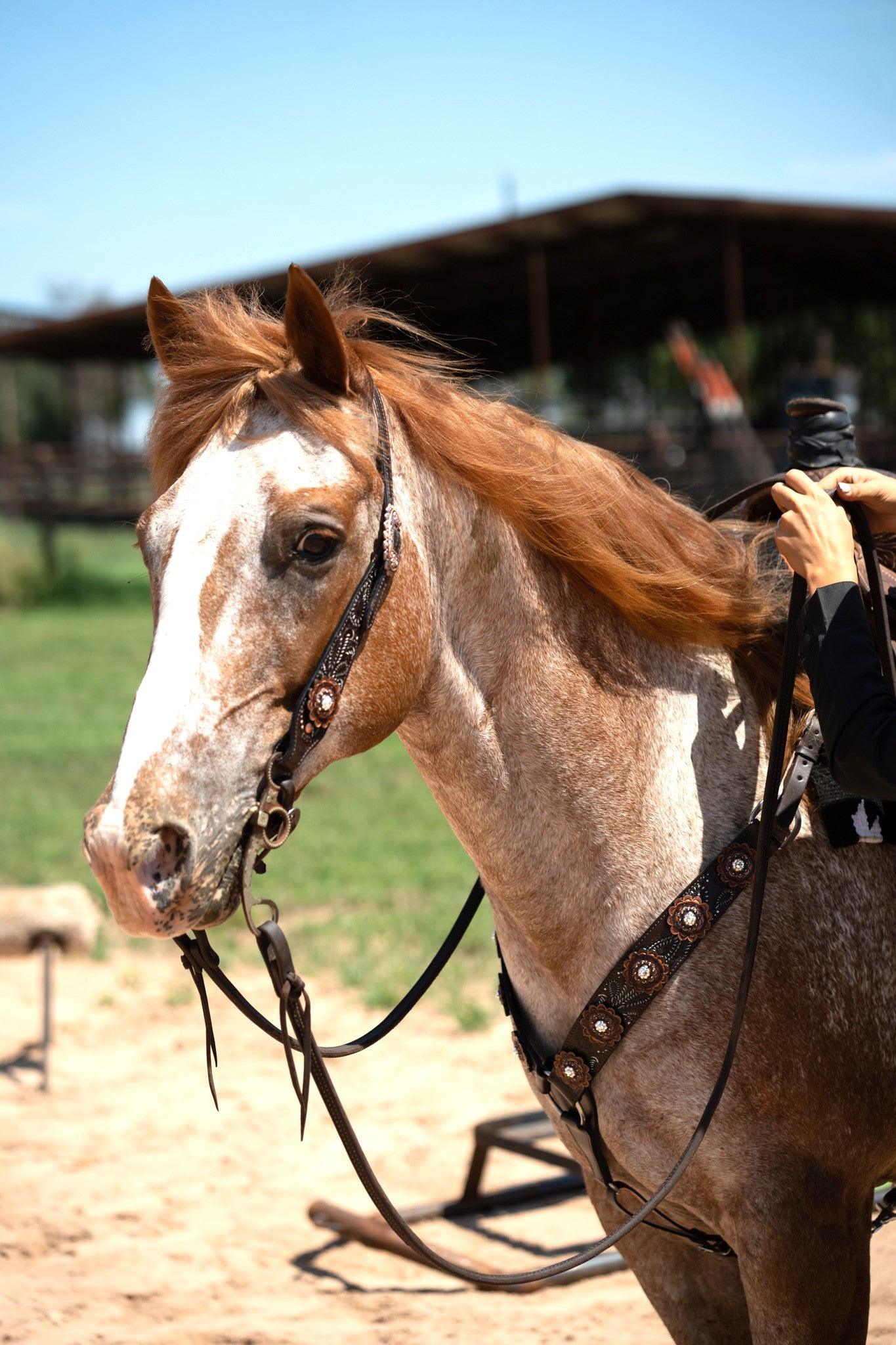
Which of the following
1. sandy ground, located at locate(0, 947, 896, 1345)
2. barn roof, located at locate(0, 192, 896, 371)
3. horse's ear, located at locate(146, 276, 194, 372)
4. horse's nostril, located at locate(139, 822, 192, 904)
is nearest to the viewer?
horse's nostril, located at locate(139, 822, 192, 904)

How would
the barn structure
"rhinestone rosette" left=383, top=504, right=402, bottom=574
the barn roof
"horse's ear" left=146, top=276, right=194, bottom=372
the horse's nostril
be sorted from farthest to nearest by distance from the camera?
the barn structure, the barn roof, "horse's ear" left=146, top=276, right=194, bottom=372, "rhinestone rosette" left=383, top=504, right=402, bottom=574, the horse's nostril

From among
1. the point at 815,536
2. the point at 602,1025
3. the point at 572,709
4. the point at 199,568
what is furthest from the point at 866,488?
the point at 199,568

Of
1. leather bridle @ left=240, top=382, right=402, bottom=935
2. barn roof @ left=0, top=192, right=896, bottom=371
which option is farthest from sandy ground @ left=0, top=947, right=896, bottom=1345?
barn roof @ left=0, top=192, right=896, bottom=371

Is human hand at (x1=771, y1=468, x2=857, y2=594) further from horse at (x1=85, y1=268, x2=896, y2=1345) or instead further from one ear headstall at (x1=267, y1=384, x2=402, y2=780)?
one ear headstall at (x1=267, y1=384, x2=402, y2=780)

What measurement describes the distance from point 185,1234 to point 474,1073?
4.80 feet

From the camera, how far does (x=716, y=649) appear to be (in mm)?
2160

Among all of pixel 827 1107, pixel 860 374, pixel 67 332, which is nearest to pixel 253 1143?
pixel 827 1107

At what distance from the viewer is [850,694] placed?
1764 mm

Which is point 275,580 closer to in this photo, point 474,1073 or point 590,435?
point 474,1073

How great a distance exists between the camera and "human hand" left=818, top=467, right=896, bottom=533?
1.97 metres

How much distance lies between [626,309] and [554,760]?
A: 23701mm

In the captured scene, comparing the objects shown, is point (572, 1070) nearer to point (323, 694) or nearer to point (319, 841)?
point (323, 694)

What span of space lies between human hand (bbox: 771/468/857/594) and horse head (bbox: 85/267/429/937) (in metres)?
0.61

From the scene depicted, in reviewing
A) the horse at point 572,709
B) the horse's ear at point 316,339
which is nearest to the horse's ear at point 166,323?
the horse at point 572,709
